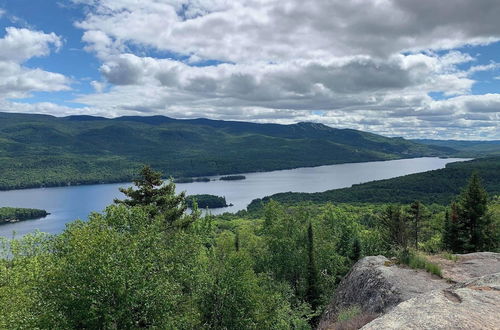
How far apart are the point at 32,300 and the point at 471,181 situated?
53.3 m

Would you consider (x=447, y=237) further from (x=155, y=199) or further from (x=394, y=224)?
(x=155, y=199)

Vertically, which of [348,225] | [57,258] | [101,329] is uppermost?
[57,258]

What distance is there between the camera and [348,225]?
Answer: 234ft

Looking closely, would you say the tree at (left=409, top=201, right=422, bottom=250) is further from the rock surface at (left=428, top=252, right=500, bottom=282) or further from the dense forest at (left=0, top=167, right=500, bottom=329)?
the rock surface at (left=428, top=252, right=500, bottom=282)

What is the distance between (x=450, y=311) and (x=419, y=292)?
6.78 metres

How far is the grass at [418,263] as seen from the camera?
19.6 meters

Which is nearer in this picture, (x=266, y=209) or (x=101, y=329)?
(x=101, y=329)

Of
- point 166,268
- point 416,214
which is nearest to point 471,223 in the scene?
point 416,214

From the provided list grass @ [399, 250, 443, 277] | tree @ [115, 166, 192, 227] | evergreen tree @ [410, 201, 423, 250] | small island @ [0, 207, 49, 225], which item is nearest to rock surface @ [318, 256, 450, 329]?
grass @ [399, 250, 443, 277]

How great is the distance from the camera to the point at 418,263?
804 inches

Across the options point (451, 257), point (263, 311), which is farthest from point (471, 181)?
point (263, 311)

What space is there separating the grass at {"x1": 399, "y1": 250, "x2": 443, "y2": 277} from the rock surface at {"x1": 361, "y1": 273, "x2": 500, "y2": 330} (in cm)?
712

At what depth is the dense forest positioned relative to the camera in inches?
810

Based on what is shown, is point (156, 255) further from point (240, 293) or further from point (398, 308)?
point (398, 308)
